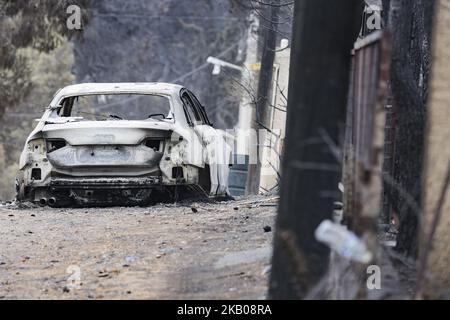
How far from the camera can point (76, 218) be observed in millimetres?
12375

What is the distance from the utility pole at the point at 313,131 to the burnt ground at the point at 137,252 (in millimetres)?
1109

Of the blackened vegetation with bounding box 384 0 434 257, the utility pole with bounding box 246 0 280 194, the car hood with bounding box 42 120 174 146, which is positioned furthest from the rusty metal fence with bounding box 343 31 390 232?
the utility pole with bounding box 246 0 280 194

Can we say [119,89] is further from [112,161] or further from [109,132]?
[112,161]

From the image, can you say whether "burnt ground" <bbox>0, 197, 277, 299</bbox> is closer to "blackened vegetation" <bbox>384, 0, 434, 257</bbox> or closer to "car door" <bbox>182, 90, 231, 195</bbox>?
"car door" <bbox>182, 90, 231, 195</bbox>

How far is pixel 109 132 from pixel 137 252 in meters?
3.82

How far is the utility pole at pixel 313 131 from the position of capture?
18.9 ft

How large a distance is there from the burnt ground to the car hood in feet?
2.59

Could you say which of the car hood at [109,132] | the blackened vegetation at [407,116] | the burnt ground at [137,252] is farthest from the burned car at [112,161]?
the blackened vegetation at [407,116]

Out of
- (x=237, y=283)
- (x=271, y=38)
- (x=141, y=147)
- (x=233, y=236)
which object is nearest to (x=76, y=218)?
(x=141, y=147)

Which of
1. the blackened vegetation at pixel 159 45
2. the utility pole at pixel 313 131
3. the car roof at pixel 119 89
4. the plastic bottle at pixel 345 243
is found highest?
the blackened vegetation at pixel 159 45

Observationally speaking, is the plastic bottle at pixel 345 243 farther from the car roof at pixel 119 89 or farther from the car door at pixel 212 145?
the car roof at pixel 119 89

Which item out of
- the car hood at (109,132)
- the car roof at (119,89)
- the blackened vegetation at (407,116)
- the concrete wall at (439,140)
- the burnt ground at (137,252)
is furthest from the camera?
the car roof at (119,89)

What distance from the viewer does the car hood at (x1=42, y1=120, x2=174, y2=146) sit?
42.9 ft

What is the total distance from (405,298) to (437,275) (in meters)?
0.67
